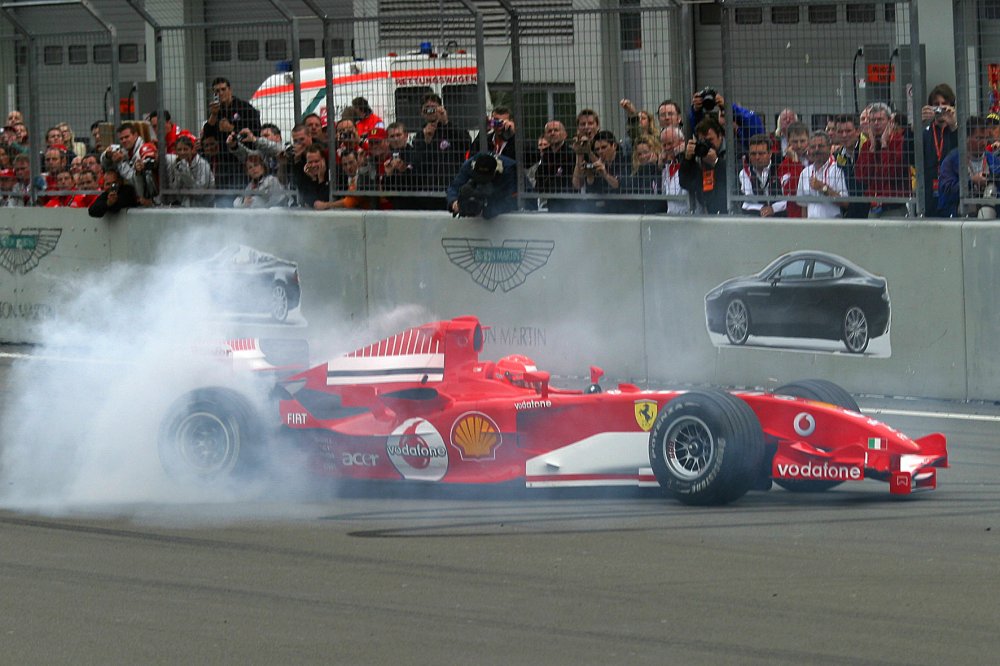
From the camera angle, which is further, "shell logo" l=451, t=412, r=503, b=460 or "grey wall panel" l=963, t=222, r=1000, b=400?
"grey wall panel" l=963, t=222, r=1000, b=400

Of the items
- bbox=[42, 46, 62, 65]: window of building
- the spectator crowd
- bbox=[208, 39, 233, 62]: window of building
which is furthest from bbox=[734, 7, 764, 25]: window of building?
bbox=[42, 46, 62, 65]: window of building

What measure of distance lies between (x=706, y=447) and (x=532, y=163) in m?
5.33

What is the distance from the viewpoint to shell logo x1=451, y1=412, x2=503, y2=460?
25.1 ft

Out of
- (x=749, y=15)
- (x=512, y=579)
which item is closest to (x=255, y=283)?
(x=749, y=15)

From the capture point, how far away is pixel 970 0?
32.9ft

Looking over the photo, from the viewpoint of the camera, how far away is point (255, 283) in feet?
43.3

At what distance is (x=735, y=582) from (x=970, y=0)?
17.4 ft

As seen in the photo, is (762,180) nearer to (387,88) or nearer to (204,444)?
(387,88)

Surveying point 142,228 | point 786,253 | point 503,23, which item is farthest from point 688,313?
point 142,228

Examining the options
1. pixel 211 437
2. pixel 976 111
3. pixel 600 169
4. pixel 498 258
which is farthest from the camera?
pixel 498 258

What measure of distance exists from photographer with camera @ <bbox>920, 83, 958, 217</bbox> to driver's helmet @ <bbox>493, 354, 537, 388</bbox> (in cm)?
369

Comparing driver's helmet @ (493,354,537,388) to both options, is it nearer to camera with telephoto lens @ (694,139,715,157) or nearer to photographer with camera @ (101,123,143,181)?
camera with telephoto lens @ (694,139,715,157)

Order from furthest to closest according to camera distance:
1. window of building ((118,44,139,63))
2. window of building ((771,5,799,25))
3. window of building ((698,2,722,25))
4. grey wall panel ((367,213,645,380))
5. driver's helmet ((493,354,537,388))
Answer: window of building ((118,44,139,63)) < grey wall panel ((367,213,645,380)) < window of building ((698,2,722,25)) < window of building ((771,5,799,25)) < driver's helmet ((493,354,537,388))

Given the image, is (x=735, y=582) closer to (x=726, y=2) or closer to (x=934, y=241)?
(x=934, y=241)
